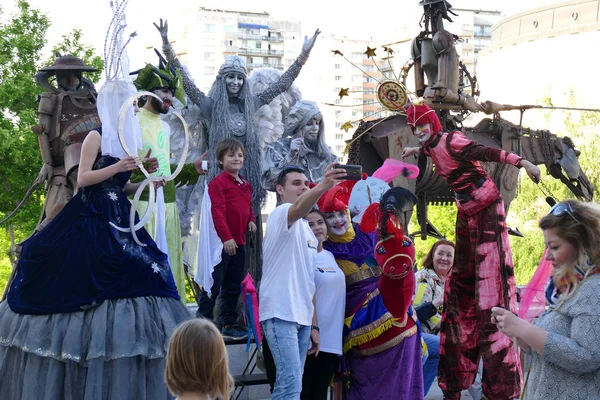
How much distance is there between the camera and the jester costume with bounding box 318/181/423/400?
5.26 m

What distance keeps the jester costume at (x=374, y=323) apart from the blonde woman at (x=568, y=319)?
5.52 feet

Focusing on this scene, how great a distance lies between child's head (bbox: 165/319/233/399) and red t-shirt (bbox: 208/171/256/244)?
3.55 meters

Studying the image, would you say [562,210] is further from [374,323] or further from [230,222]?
[230,222]

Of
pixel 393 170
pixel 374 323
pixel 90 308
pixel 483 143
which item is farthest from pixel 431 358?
pixel 483 143

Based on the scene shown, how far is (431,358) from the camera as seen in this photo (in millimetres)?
6363

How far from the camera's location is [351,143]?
7.95 m

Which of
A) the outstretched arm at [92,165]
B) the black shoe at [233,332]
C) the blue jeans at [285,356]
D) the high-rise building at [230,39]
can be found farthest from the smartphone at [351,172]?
the high-rise building at [230,39]

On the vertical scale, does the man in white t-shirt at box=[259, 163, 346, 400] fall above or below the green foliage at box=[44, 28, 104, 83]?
below

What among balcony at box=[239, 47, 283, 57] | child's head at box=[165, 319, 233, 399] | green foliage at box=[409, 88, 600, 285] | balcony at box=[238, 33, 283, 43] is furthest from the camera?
balcony at box=[238, 33, 283, 43]

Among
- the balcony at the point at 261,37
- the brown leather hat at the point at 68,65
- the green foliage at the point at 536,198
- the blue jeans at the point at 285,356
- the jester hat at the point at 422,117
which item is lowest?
the green foliage at the point at 536,198

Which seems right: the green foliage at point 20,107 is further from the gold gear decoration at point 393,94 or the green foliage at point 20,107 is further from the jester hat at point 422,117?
the jester hat at point 422,117

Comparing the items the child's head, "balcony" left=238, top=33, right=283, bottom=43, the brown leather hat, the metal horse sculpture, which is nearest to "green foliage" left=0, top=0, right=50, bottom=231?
the metal horse sculpture

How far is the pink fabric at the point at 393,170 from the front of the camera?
246 inches

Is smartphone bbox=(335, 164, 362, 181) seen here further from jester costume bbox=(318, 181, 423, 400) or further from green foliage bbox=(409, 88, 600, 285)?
green foliage bbox=(409, 88, 600, 285)
